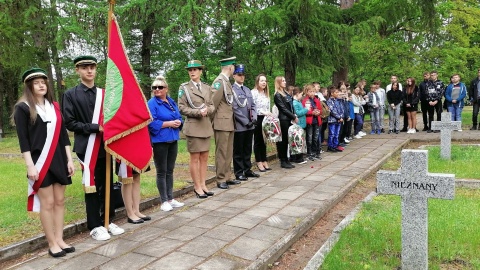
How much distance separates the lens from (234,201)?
19.0 ft

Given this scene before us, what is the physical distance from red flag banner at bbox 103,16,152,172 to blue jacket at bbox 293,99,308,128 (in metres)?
4.51

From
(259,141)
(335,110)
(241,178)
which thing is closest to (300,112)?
(259,141)

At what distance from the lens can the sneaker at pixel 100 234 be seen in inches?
170

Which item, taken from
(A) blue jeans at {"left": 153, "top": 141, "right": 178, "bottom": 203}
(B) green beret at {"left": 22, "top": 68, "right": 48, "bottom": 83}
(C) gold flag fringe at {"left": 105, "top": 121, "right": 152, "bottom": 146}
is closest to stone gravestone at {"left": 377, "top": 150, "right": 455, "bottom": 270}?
(C) gold flag fringe at {"left": 105, "top": 121, "right": 152, "bottom": 146}

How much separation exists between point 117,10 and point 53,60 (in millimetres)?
6859

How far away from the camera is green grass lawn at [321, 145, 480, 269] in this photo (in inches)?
142

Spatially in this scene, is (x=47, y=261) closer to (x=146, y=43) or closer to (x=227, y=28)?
(x=227, y=28)

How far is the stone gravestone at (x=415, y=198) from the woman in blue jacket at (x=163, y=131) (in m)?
3.03

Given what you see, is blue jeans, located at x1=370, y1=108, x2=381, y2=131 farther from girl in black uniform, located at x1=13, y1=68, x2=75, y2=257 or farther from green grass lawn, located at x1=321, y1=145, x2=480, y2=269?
girl in black uniform, located at x1=13, y1=68, x2=75, y2=257

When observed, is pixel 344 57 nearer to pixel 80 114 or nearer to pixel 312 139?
pixel 312 139

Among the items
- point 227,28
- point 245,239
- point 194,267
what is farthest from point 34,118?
point 227,28

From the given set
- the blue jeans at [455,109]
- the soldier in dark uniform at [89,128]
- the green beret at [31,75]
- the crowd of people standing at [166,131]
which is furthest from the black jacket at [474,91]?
the green beret at [31,75]

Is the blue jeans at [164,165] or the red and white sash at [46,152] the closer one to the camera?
the red and white sash at [46,152]

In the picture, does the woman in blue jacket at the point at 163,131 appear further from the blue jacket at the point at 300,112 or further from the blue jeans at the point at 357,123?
the blue jeans at the point at 357,123
